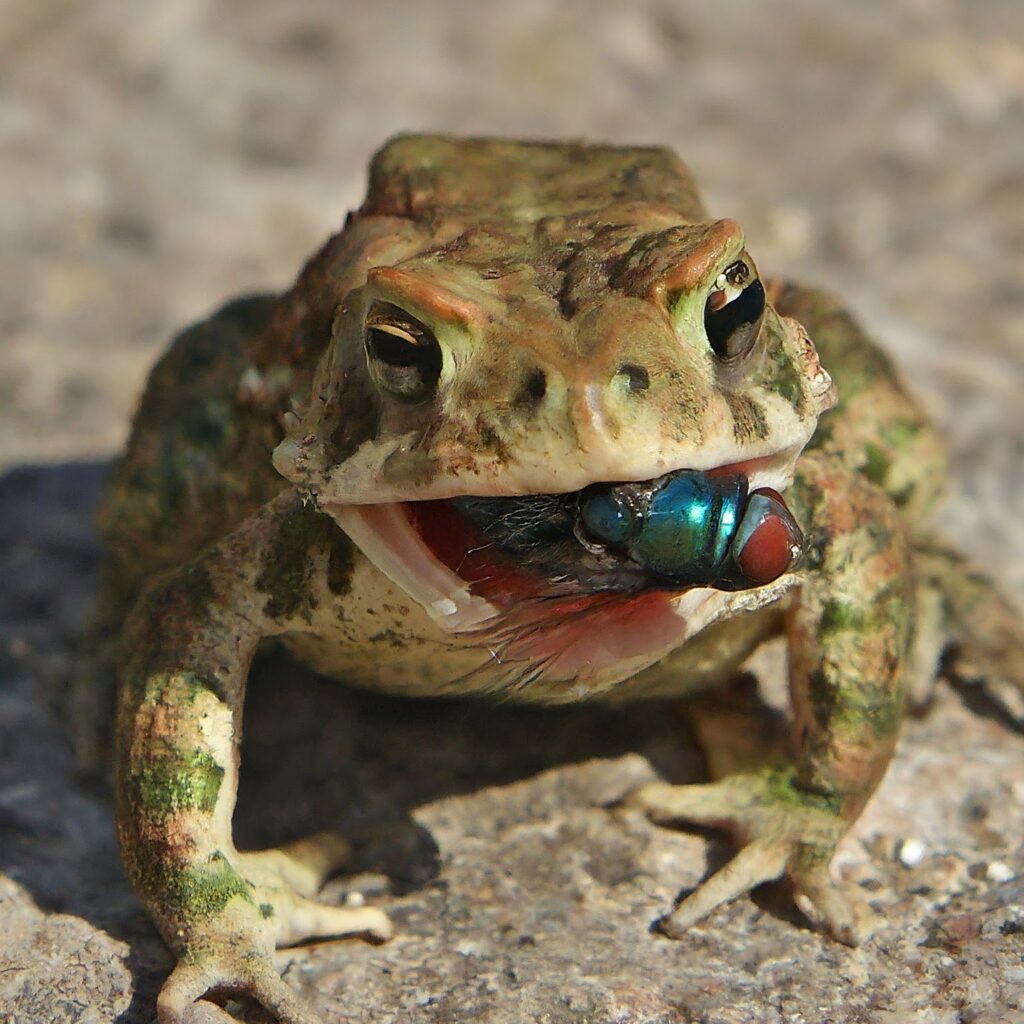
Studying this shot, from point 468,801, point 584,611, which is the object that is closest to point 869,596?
point 584,611

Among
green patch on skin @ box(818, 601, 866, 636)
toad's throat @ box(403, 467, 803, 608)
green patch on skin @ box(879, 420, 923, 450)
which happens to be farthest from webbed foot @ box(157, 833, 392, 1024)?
green patch on skin @ box(879, 420, 923, 450)

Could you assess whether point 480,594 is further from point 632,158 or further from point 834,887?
point 632,158

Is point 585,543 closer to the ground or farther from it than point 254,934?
farther from it

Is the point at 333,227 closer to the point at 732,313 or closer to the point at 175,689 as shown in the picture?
the point at 175,689

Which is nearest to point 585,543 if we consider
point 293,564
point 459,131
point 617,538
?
point 617,538

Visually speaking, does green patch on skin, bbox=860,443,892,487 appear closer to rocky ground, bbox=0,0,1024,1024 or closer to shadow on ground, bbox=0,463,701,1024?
rocky ground, bbox=0,0,1024,1024
